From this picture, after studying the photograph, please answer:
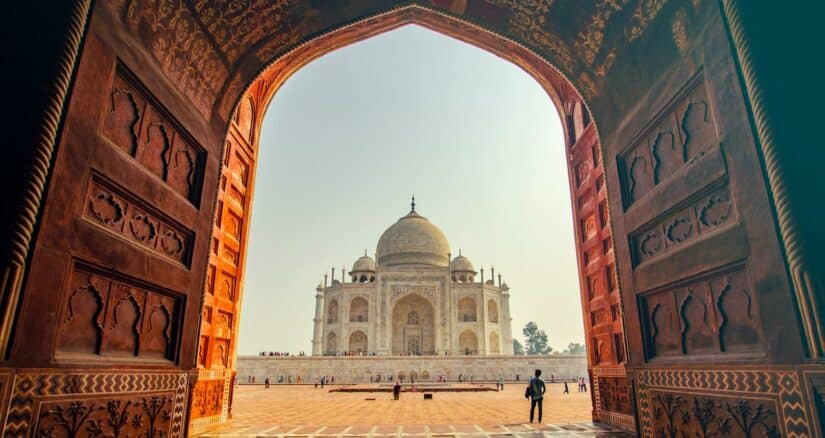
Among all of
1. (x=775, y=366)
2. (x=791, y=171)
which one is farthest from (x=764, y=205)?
(x=775, y=366)

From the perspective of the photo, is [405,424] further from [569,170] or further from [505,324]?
[505,324]

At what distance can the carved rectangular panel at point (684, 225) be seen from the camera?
3.70 meters

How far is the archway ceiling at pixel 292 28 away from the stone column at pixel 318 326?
37.7 metres

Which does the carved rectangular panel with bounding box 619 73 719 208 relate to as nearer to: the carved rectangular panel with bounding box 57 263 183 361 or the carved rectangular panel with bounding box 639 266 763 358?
the carved rectangular panel with bounding box 639 266 763 358

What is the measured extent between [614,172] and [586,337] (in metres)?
4.50

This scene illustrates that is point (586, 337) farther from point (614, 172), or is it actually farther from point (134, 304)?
point (134, 304)

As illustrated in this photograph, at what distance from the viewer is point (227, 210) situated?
826 cm

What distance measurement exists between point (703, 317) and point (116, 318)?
16.4ft

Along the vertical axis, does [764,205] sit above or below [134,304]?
above

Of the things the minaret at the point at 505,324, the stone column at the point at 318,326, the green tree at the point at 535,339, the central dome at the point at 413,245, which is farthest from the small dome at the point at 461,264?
the green tree at the point at 535,339

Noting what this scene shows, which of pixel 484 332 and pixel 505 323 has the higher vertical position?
pixel 505 323

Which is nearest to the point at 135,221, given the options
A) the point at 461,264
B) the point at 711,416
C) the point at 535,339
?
the point at 711,416

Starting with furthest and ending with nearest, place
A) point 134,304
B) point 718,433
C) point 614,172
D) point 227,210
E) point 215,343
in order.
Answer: point 227,210
point 215,343
point 614,172
point 134,304
point 718,433

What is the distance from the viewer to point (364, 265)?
46.3m
